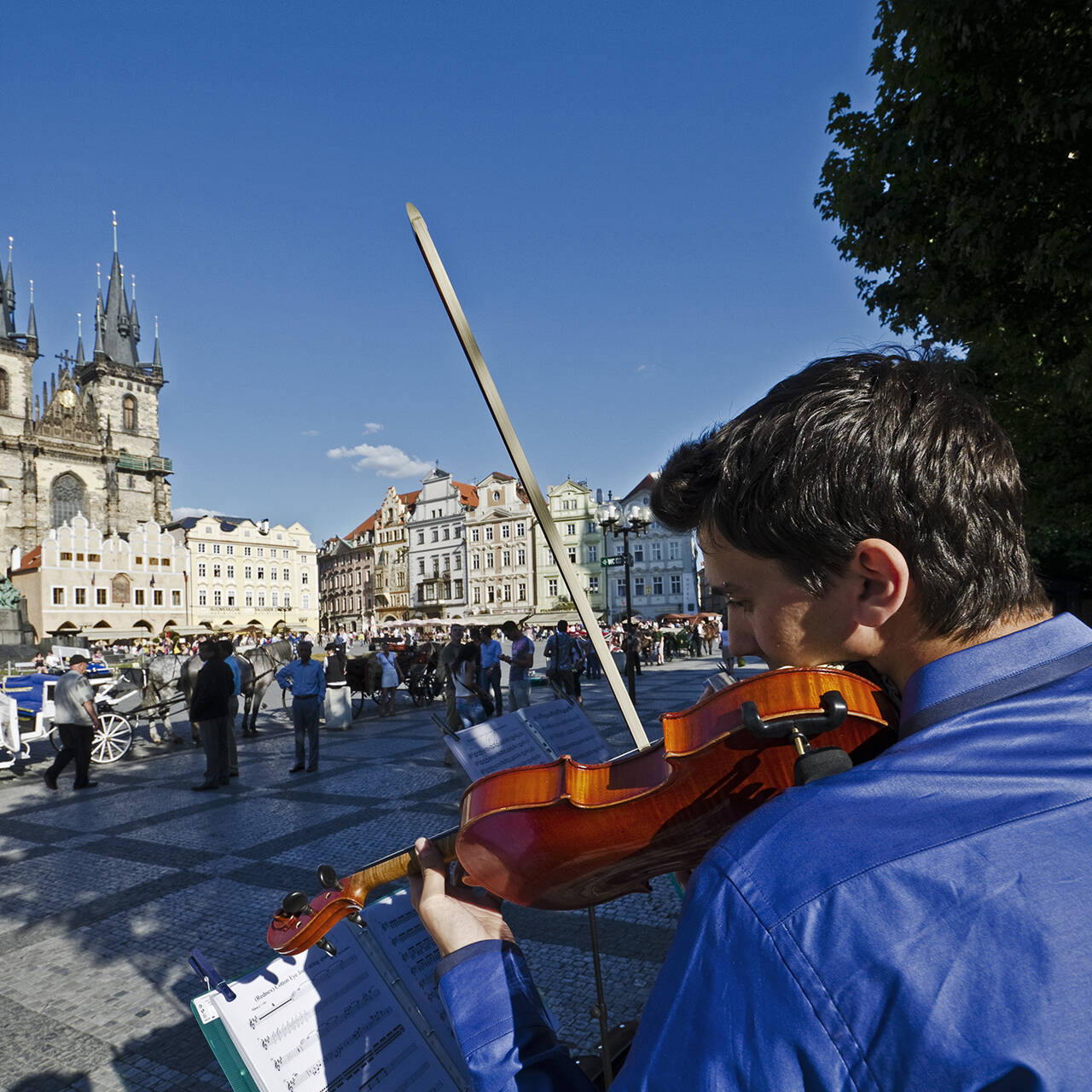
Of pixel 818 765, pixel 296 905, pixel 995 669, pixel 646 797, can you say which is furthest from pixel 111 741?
pixel 995 669

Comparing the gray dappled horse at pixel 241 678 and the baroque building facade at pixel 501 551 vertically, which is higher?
the baroque building facade at pixel 501 551

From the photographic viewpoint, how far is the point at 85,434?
3095 inches

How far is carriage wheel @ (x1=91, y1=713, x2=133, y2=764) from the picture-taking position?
38.8ft

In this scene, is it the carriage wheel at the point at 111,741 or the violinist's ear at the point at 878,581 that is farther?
the carriage wheel at the point at 111,741

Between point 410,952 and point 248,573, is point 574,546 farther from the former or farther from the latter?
point 410,952

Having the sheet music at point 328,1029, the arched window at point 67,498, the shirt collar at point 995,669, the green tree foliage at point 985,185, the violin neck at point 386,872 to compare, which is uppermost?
the arched window at point 67,498

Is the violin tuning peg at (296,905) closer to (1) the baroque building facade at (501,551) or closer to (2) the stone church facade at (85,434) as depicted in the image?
(1) the baroque building facade at (501,551)

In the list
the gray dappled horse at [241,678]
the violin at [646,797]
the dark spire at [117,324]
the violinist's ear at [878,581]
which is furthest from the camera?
the dark spire at [117,324]

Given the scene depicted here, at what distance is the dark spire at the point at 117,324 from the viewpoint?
88500 millimetres

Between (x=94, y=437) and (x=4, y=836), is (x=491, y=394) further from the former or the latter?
(x=94, y=437)

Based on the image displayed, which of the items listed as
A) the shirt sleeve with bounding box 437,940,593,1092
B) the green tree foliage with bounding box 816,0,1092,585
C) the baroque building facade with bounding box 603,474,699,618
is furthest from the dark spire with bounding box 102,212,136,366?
the shirt sleeve with bounding box 437,940,593,1092

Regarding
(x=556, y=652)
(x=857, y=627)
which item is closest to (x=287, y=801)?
(x=556, y=652)

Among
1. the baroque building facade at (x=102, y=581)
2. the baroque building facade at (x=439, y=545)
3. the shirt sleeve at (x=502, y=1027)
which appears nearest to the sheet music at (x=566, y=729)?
the shirt sleeve at (x=502, y=1027)

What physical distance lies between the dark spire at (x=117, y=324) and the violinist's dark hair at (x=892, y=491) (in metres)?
101
